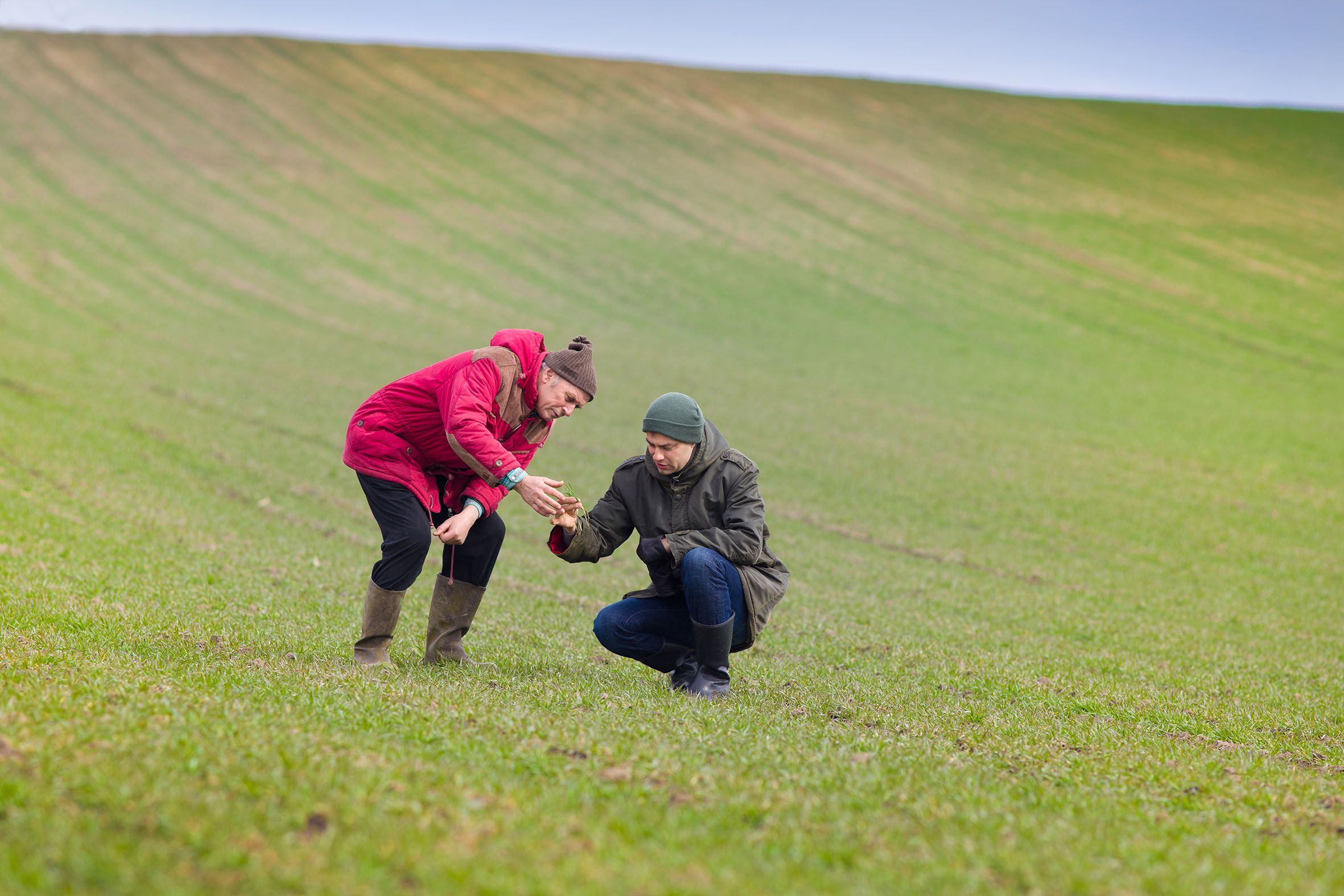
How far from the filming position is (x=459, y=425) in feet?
25.9

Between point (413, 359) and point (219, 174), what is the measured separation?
2340cm

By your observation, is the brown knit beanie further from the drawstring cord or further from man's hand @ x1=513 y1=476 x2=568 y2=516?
the drawstring cord

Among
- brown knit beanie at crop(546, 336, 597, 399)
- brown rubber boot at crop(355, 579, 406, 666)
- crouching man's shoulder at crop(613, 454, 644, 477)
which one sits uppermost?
brown knit beanie at crop(546, 336, 597, 399)

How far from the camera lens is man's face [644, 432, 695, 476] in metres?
8.27

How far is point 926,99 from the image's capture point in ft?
236

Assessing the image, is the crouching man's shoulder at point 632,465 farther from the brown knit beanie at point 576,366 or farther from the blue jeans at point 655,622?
the blue jeans at point 655,622

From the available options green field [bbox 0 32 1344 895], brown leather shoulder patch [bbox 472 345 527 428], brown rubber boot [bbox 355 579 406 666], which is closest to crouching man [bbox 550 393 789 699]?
green field [bbox 0 32 1344 895]

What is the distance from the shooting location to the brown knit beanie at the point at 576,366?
8.17 metres

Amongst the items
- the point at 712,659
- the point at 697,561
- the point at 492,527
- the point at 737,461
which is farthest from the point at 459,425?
the point at 712,659

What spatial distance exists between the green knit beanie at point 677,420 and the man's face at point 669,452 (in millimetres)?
42

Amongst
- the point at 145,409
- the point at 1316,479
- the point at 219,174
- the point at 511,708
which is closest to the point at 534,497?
the point at 511,708

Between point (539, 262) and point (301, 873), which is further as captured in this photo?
point (539, 262)

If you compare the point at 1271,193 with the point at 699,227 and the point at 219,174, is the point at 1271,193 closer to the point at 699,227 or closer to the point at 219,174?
the point at 699,227

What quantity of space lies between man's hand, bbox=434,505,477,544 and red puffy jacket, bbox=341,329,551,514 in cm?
26
